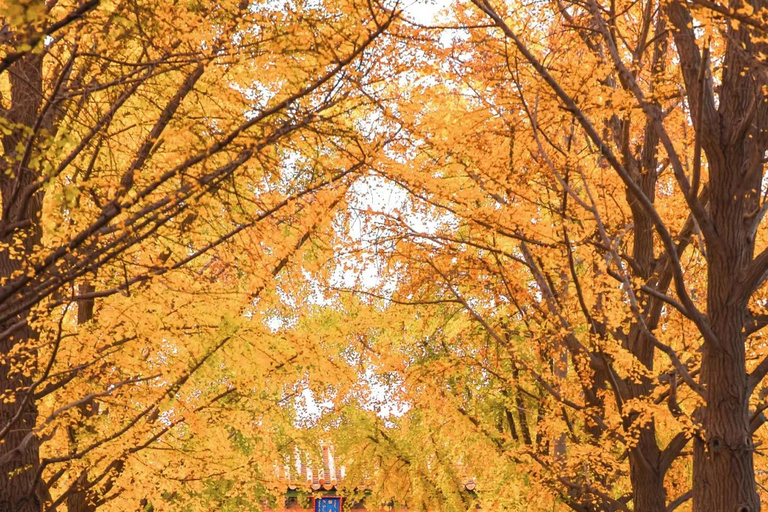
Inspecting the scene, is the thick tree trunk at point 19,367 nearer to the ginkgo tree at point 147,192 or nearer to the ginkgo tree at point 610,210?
the ginkgo tree at point 147,192

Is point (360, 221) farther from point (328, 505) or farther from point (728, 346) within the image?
point (328, 505)

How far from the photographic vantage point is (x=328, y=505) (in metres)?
23.2

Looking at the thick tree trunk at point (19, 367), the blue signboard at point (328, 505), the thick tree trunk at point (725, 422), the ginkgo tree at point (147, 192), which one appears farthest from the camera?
the blue signboard at point (328, 505)

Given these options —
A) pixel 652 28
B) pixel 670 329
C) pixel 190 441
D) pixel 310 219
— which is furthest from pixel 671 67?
pixel 190 441

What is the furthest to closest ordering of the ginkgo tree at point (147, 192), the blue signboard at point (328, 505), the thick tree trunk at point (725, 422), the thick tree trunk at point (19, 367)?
the blue signboard at point (328, 505) → the thick tree trunk at point (19, 367) → the thick tree trunk at point (725, 422) → the ginkgo tree at point (147, 192)

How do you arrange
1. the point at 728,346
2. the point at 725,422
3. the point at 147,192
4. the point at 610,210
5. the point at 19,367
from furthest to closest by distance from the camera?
Result: 1. the point at 610,210
2. the point at 19,367
3. the point at 728,346
4. the point at 725,422
5. the point at 147,192

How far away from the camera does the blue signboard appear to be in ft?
75.6

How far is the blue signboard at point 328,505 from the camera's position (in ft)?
75.6

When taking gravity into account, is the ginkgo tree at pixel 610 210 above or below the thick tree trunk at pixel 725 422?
above

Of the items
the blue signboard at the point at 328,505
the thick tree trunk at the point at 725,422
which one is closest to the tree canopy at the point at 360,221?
the thick tree trunk at the point at 725,422

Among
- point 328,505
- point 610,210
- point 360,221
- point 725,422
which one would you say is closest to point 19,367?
point 360,221

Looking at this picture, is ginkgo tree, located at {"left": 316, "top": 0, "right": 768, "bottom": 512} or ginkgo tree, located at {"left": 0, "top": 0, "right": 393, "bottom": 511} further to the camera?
ginkgo tree, located at {"left": 316, "top": 0, "right": 768, "bottom": 512}

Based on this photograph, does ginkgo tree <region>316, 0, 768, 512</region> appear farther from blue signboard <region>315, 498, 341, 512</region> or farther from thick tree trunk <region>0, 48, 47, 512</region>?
blue signboard <region>315, 498, 341, 512</region>

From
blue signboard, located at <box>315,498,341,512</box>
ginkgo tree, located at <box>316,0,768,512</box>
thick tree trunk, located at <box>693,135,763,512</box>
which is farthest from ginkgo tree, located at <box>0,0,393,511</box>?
blue signboard, located at <box>315,498,341,512</box>
